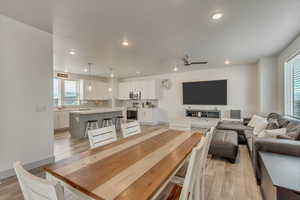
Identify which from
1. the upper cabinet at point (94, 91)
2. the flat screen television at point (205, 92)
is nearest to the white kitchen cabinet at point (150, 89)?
the flat screen television at point (205, 92)

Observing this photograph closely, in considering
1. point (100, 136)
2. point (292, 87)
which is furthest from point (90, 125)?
point (292, 87)

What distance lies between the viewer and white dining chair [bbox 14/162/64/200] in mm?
622

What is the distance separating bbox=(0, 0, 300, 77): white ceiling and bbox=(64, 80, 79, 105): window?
3172mm

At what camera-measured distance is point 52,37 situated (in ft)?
9.80

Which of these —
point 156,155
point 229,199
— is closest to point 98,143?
point 156,155

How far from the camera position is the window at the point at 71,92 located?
6723 millimetres

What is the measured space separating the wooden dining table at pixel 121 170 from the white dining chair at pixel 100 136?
22cm

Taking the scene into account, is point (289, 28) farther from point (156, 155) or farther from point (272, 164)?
point (156, 155)

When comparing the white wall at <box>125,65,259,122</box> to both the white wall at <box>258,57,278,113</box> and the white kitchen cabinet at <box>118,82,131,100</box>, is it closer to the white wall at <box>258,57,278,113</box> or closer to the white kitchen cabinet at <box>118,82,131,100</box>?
the white wall at <box>258,57,278,113</box>

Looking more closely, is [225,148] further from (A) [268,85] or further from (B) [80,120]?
(B) [80,120]

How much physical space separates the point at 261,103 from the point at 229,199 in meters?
4.05

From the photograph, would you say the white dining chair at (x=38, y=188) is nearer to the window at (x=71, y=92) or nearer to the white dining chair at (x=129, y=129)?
the white dining chair at (x=129, y=129)

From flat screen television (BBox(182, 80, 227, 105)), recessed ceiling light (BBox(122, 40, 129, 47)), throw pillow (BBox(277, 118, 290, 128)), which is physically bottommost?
throw pillow (BBox(277, 118, 290, 128))

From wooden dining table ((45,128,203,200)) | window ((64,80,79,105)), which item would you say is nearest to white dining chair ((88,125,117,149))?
wooden dining table ((45,128,203,200))
